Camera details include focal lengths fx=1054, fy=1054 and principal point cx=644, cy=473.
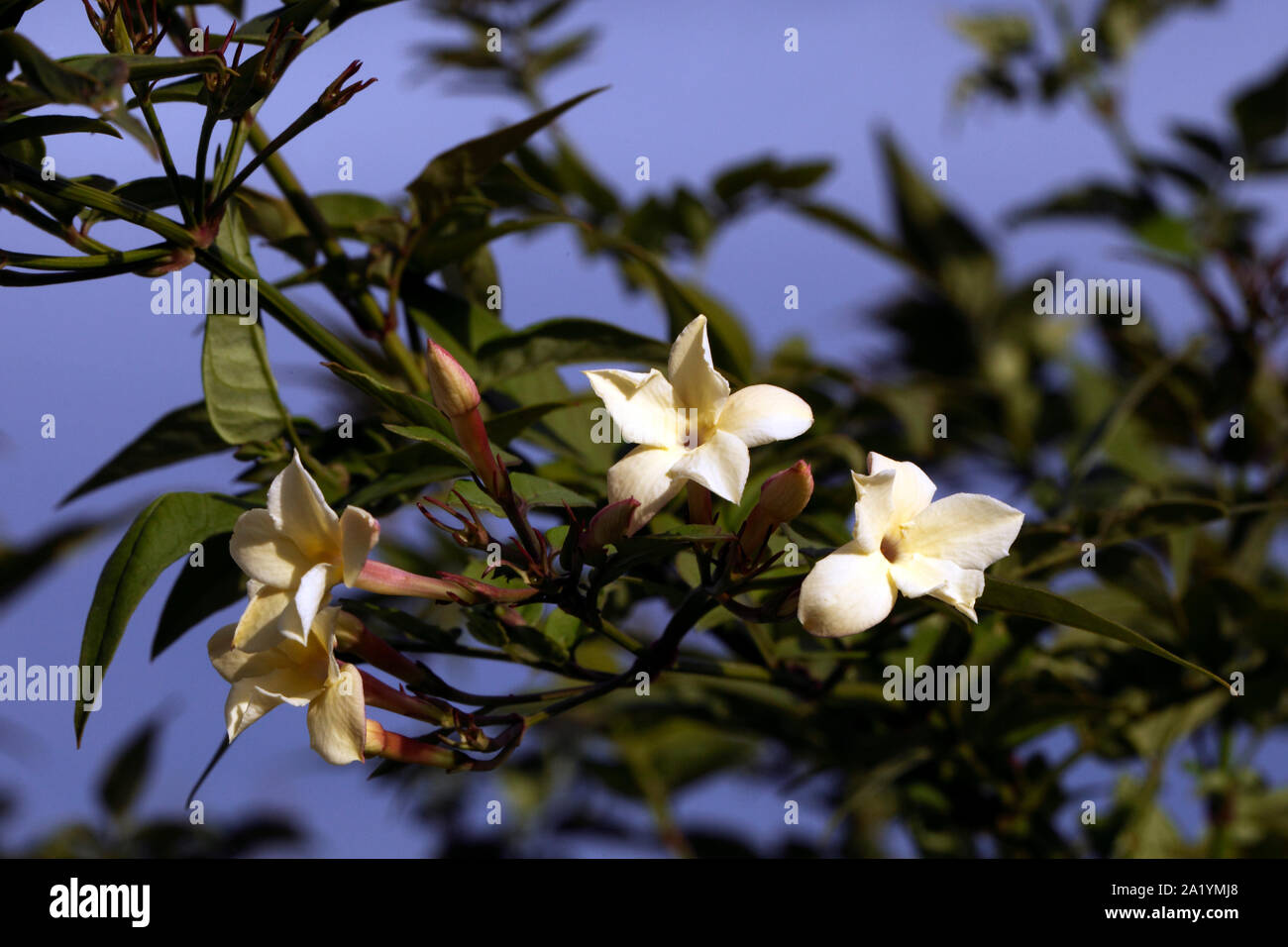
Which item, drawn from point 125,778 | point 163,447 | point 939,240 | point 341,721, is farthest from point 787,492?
point 939,240

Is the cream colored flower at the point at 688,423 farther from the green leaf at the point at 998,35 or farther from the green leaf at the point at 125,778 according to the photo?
the green leaf at the point at 998,35

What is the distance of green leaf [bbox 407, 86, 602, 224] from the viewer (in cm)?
75

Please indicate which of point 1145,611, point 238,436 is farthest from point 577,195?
point 1145,611

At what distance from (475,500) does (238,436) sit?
256mm

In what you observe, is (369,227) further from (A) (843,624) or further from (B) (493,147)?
(A) (843,624)

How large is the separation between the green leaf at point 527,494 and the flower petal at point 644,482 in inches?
1.9

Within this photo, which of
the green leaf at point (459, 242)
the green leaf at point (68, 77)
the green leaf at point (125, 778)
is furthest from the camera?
the green leaf at point (125, 778)

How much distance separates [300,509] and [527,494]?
0.13 meters

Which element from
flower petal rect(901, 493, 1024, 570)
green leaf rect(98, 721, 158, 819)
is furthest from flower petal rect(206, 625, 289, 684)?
green leaf rect(98, 721, 158, 819)

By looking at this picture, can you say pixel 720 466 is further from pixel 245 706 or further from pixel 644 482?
pixel 245 706

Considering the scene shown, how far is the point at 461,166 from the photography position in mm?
774

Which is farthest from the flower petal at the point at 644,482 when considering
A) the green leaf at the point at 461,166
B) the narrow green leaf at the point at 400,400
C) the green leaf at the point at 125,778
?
the green leaf at the point at 125,778

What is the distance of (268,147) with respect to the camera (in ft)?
2.01

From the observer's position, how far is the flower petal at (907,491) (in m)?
0.56
